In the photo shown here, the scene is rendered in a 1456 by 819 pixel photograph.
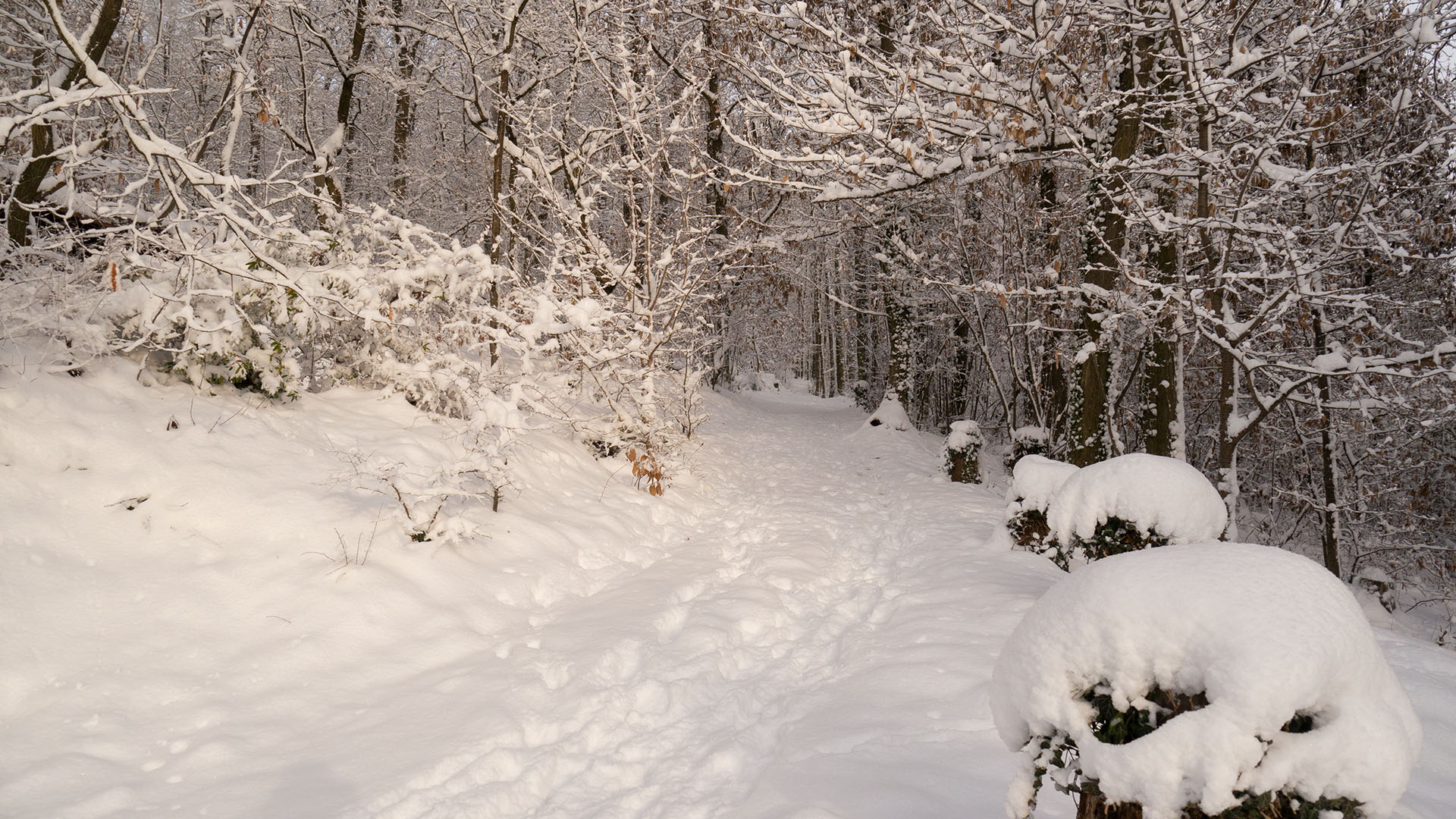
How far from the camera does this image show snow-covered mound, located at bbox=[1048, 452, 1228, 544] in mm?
4375

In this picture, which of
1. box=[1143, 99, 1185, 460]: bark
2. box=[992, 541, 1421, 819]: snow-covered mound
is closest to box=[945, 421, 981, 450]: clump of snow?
box=[1143, 99, 1185, 460]: bark

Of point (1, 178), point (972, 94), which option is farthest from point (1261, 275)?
point (1, 178)

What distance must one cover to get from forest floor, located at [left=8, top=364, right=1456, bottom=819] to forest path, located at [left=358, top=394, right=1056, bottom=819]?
0.06ft

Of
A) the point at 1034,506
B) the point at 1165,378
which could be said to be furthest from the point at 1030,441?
the point at 1034,506

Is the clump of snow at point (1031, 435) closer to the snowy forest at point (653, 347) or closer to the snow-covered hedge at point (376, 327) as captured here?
the snowy forest at point (653, 347)

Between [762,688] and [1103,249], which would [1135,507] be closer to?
[762,688]

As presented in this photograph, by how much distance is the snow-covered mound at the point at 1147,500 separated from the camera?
172 inches

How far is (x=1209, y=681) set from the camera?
171cm

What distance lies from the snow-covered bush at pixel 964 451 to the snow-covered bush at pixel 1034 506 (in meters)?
3.78

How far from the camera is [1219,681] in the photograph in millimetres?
1685

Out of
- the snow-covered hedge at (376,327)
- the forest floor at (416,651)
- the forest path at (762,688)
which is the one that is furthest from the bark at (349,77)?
the forest path at (762,688)

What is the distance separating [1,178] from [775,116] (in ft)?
20.5

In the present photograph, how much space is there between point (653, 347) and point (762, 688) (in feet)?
15.8

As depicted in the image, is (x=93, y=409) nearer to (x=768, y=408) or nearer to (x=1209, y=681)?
(x=1209, y=681)
